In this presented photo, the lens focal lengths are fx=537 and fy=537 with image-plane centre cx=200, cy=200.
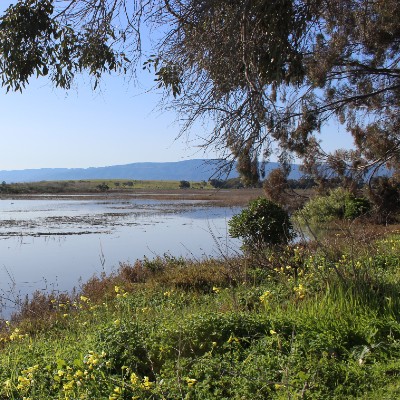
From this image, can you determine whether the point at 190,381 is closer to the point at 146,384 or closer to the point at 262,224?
the point at 146,384

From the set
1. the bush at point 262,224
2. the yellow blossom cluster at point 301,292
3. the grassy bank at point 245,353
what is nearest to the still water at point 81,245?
the bush at point 262,224

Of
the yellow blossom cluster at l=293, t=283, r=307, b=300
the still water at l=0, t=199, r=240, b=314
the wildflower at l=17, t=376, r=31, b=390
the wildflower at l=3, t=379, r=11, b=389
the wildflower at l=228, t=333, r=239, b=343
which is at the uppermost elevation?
the yellow blossom cluster at l=293, t=283, r=307, b=300

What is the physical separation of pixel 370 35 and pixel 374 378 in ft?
36.6

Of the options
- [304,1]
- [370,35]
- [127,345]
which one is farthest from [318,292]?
[370,35]

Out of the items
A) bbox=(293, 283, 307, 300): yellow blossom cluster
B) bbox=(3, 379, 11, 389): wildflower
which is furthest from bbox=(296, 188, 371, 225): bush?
bbox=(3, 379, 11, 389): wildflower

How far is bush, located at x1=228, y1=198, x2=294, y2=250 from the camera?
14.5 m

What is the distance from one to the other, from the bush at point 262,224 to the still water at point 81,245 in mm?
553

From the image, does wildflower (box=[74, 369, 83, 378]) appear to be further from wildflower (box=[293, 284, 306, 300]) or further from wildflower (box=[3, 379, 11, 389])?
wildflower (box=[293, 284, 306, 300])

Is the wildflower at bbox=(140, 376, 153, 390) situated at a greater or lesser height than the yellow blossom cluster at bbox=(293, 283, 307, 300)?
lesser

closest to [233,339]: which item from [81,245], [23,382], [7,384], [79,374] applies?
[79,374]

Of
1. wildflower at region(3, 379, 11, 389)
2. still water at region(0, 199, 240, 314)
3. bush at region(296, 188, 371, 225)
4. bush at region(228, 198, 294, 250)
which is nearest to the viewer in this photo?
wildflower at region(3, 379, 11, 389)

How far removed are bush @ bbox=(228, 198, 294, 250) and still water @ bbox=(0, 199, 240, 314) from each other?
0.55 metres

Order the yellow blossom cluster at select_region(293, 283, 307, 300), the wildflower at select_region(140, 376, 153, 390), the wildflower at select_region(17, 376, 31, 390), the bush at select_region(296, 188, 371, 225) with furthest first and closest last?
the bush at select_region(296, 188, 371, 225)
the yellow blossom cluster at select_region(293, 283, 307, 300)
the wildflower at select_region(17, 376, 31, 390)
the wildflower at select_region(140, 376, 153, 390)

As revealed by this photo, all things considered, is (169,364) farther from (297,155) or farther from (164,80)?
(297,155)
